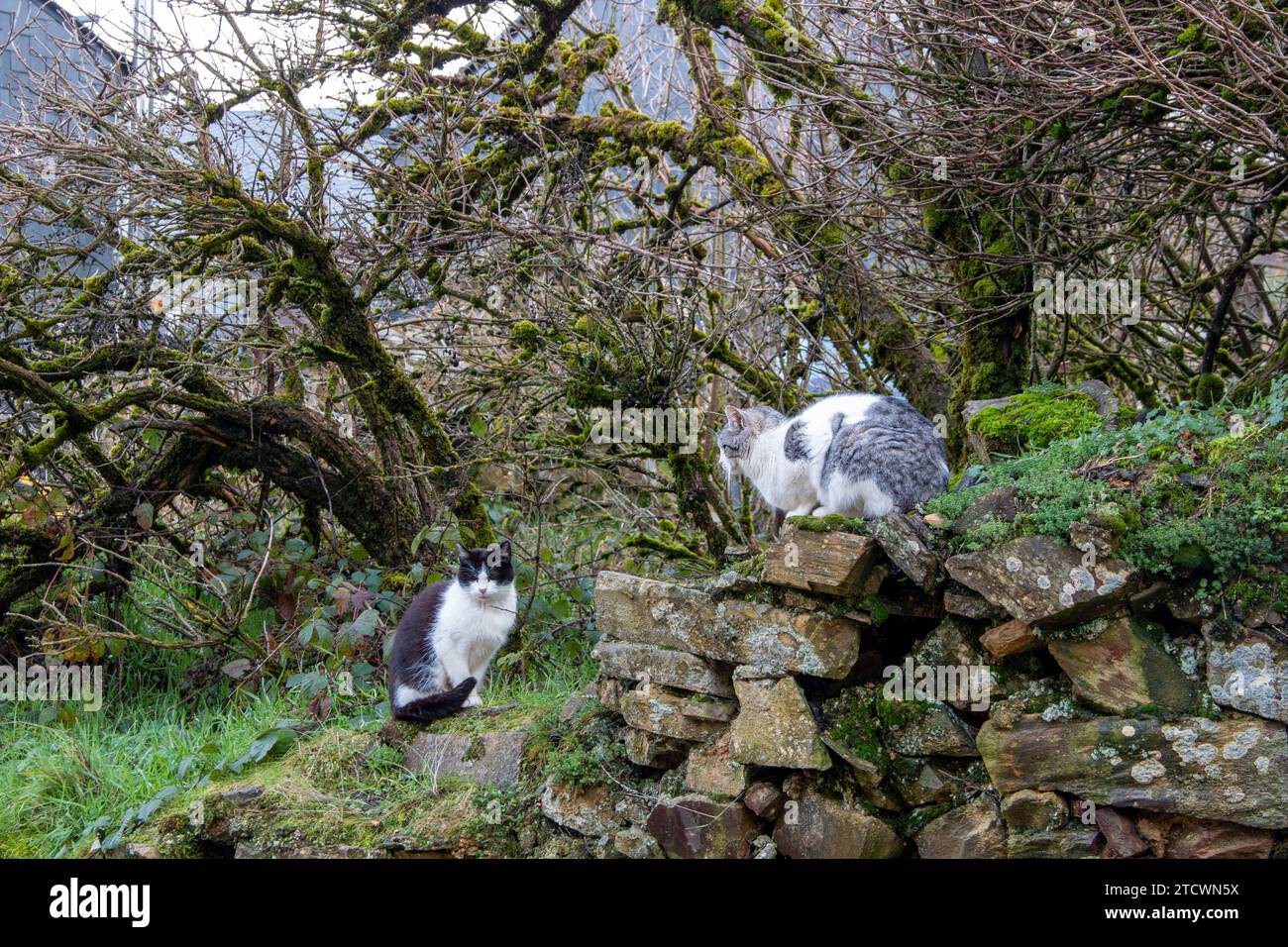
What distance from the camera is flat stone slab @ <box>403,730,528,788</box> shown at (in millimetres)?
5566

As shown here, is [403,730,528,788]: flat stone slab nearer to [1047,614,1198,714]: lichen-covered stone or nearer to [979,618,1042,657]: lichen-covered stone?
[979,618,1042,657]: lichen-covered stone

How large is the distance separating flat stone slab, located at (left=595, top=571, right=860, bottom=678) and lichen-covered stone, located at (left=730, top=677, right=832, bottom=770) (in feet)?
0.35

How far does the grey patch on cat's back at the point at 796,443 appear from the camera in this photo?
5.26m

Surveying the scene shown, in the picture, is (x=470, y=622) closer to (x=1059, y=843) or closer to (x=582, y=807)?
(x=582, y=807)

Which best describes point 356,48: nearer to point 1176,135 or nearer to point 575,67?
point 575,67

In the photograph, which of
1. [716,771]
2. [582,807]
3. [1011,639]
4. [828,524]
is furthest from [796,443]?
[582,807]

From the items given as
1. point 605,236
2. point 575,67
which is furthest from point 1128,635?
point 575,67

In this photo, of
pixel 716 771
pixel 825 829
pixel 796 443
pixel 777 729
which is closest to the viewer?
pixel 825 829

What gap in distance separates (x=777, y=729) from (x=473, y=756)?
1923 mm

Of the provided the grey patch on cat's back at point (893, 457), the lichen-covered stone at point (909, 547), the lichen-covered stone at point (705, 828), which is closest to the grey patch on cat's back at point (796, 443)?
the grey patch on cat's back at point (893, 457)

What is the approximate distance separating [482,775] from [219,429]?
3527mm

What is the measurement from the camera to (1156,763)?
3.87 metres

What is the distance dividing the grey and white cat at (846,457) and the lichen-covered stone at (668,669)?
0.93 m

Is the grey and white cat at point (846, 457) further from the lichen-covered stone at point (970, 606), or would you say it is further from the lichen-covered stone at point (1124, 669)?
the lichen-covered stone at point (1124, 669)
